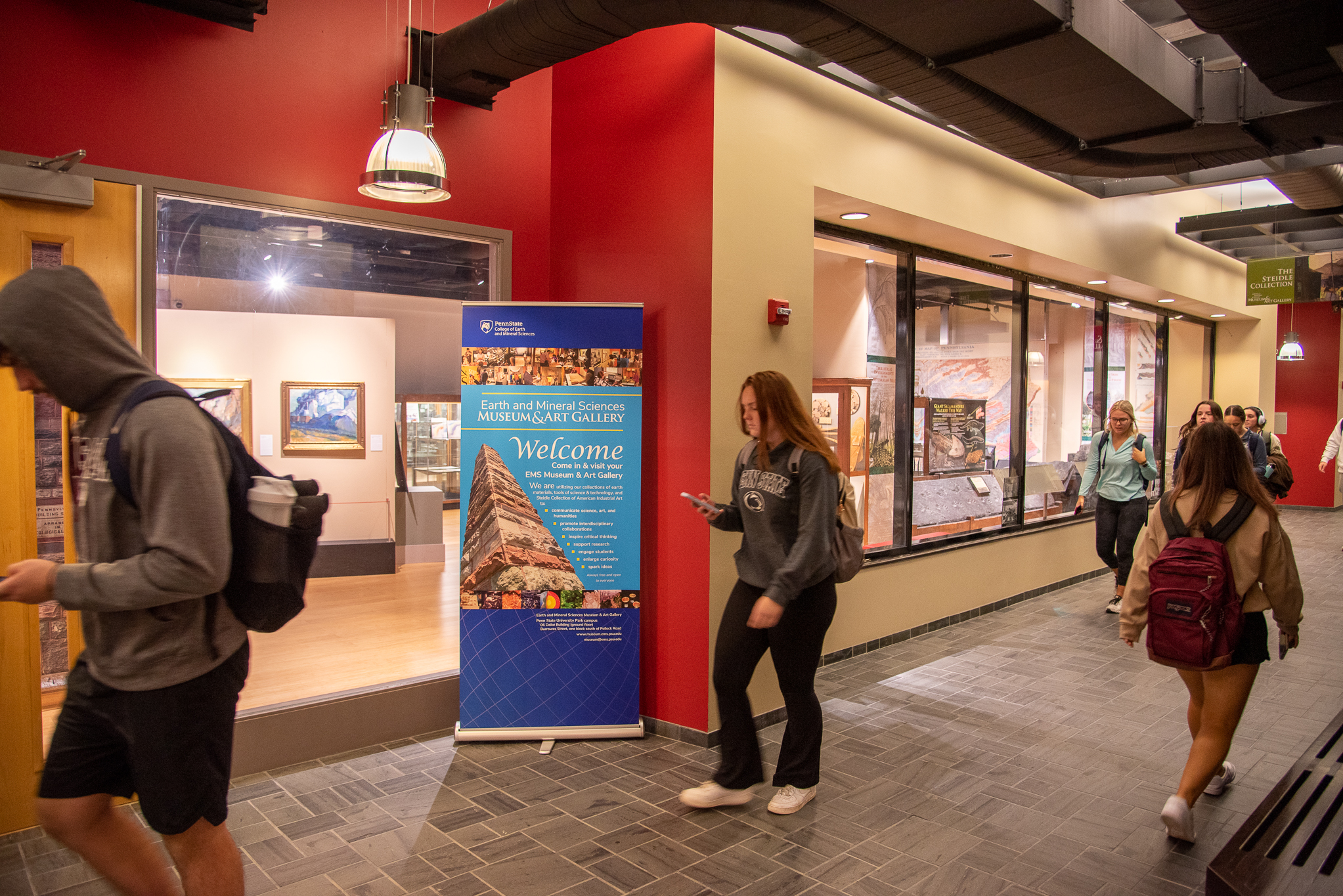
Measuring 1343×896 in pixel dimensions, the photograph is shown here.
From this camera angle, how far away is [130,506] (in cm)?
183

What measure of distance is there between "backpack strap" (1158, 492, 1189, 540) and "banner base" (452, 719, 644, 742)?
253 centimetres

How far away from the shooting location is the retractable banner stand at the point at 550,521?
409 centimetres

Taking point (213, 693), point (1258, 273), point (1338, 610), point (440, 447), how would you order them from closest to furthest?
point (213, 693), point (440, 447), point (1338, 610), point (1258, 273)

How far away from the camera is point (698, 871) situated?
9.53ft

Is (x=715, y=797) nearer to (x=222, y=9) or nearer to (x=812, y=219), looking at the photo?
(x=812, y=219)

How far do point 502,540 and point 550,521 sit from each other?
25cm

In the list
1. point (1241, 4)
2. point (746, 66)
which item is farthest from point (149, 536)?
point (1241, 4)

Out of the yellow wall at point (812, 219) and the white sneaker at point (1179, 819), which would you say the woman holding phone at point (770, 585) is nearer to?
the yellow wall at point (812, 219)

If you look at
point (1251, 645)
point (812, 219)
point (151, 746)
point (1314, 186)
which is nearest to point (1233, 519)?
point (1251, 645)

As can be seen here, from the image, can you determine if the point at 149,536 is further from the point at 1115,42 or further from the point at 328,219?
the point at 1115,42

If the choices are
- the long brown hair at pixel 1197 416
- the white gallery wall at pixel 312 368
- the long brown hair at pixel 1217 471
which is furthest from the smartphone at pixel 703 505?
the long brown hair at pixel 1197 416

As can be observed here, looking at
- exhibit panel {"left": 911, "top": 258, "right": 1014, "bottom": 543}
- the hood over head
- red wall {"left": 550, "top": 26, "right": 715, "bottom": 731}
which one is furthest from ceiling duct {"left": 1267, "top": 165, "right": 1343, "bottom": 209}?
the hood over head

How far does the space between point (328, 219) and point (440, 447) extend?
167cm

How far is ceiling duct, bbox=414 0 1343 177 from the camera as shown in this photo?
3439 mm
